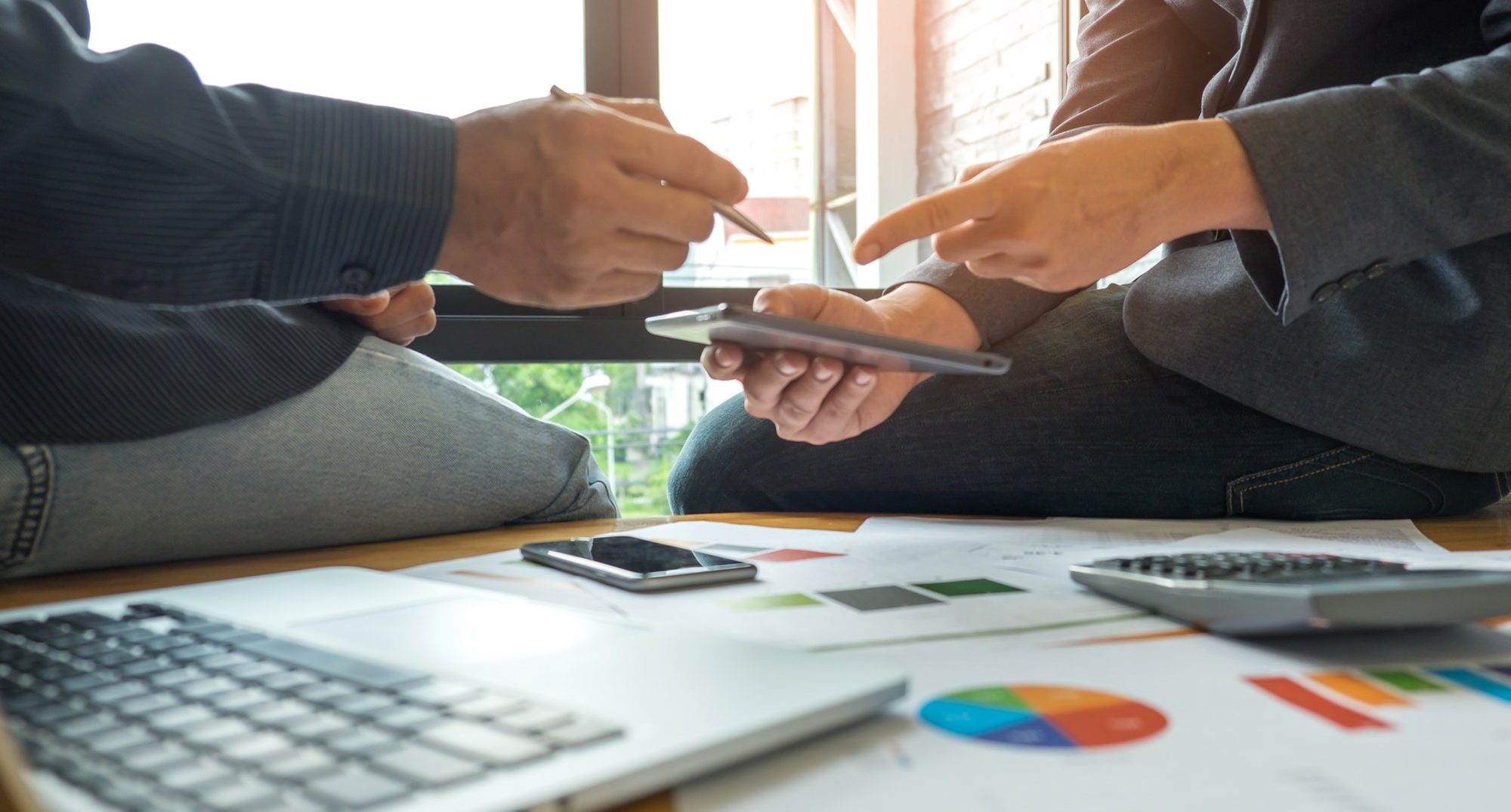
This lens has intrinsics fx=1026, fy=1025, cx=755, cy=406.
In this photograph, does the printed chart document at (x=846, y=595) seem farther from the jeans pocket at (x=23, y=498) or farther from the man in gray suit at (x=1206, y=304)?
the jeans pocket at (x=23, y=498)

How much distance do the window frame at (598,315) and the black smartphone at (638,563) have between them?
43.4 inches

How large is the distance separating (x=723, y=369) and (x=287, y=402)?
13.9 inches

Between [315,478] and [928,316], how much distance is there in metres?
0.58

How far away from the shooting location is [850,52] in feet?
9.68

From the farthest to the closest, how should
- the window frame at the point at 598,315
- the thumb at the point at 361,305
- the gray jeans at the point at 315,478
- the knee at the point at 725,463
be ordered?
1. the window frame at the point at 598,315
2. the knee at the point at 725,463
3. the thumb at the point at 361,305
4. the gray jeans at the point at 315,478

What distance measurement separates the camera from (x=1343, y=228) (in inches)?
27.3

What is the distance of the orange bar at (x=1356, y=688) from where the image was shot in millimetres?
380

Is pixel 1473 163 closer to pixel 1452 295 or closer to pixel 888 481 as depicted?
pixel 1452 295

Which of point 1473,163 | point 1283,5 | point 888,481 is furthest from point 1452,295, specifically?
point 888,481

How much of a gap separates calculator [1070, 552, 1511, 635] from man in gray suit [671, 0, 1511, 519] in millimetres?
247

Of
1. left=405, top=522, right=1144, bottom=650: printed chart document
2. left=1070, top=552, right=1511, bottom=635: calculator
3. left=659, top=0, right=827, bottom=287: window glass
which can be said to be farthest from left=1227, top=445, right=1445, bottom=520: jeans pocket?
left=659, top=0, right=827, bottom=287: window glass

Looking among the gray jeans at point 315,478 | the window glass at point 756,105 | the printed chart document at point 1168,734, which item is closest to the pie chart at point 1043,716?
the printed chart document at point 1168,734

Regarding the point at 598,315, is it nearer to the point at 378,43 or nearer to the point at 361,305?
the point at 378,43

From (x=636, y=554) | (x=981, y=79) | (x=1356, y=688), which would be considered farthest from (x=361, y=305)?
(x=981, y=79)
